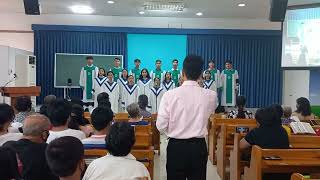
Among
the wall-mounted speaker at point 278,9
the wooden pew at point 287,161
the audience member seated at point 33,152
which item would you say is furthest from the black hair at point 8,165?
the wall-mounted speaker at point 278,9

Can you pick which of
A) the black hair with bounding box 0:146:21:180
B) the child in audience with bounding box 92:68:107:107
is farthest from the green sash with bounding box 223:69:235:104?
the black hair with bounding box 0:146:21:180

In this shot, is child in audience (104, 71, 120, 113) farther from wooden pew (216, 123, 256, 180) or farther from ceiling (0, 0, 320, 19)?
wooden pew (216, 123, 256, 180)

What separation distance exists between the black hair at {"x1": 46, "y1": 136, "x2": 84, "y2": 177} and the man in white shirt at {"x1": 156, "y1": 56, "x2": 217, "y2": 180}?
117 cm

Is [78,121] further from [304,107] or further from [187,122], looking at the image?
[304,107]

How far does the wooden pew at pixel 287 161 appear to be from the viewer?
3.23 meters

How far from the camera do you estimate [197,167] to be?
2.89 metres

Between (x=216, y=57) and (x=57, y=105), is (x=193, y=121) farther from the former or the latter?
(x=216, y=57)

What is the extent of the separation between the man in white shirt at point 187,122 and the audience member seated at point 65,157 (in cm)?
116

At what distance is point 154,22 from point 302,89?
487cm

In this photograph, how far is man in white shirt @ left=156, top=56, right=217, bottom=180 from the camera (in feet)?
9.46

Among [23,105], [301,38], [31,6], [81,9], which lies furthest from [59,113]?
[81,9]

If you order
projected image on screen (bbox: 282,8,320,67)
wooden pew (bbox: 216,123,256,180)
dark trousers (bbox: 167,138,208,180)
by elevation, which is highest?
projected image on screen (bbox: 282,8,320,67)

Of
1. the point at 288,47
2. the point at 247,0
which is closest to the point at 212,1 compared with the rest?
the point at 247,0

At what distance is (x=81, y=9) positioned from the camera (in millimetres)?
11430
